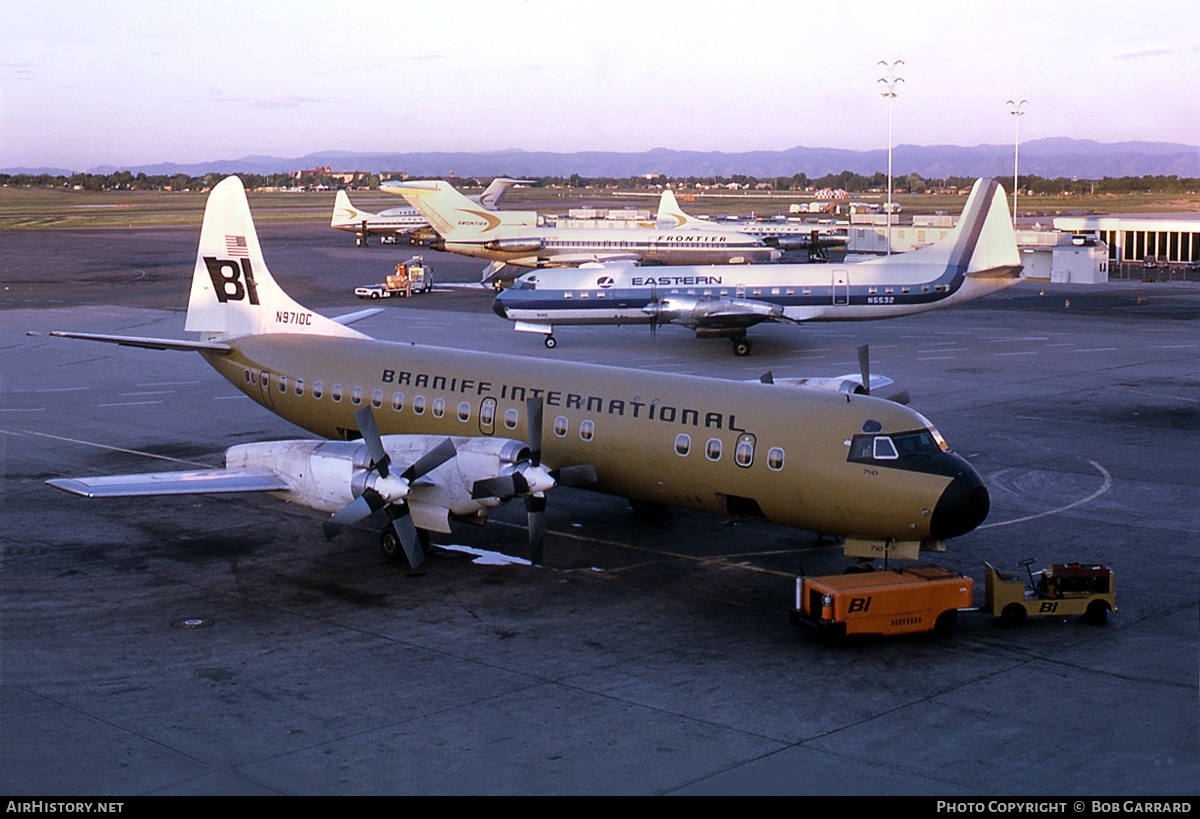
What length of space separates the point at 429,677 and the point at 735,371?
1324 inches

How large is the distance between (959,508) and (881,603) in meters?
2.79

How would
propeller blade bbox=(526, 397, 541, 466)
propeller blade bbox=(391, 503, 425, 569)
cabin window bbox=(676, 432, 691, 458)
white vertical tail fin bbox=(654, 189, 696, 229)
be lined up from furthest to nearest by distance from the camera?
white vertical tail fin bbox=(654, 189, 696, 229)
cabin window bbox=(676, 432, 691, 458)
propeller blade bbox=(526, 397, 541, 466)
propeller blade bbox=(391, 503, 425, 569)

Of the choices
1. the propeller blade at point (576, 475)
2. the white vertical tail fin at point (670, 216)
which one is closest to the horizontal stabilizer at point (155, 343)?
the propeller blade at point (576, 475)

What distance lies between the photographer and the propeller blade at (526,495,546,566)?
23.9 m

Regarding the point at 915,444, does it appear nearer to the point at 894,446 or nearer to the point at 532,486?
the point at 894,446

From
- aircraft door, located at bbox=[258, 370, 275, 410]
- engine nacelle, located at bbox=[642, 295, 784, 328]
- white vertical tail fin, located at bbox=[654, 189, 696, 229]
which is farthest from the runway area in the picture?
white vertical tail fin, located at bbox=[654, 189, 696, 229]

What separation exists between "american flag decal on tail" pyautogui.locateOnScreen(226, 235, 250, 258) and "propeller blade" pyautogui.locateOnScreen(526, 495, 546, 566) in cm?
1450

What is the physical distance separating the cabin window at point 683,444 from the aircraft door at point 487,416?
4.87 m

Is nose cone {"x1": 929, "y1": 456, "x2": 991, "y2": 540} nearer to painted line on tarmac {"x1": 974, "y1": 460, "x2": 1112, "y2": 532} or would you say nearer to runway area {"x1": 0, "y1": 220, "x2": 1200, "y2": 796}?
runway area {"x1": 0, "y1": 220, "x2": 1200, "y2": 796}

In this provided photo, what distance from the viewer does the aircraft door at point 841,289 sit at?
190 ft

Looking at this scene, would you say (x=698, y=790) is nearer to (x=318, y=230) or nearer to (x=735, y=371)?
(x=735, y=371)

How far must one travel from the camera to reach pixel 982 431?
130 feet

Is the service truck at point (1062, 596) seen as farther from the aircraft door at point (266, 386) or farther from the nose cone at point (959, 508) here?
the aircraft door at point (266, 386)

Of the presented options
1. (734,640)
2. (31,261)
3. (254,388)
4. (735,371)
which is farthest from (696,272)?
(31,261)
